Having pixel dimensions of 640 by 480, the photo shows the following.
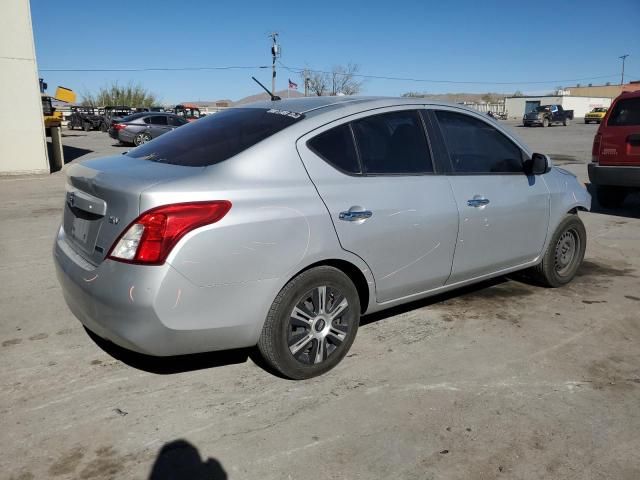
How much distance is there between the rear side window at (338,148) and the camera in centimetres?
316

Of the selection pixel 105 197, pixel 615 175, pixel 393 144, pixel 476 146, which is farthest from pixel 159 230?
pixel 615 175

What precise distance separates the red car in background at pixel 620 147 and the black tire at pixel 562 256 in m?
3.40

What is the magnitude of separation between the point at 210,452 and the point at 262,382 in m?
0.69

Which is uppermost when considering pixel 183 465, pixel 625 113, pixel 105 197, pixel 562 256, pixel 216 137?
pixel 625 113

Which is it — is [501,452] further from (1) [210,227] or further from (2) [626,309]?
(2) [626,309]

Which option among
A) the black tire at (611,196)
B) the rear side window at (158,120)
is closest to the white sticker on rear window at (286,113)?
the black tire at (611,196)

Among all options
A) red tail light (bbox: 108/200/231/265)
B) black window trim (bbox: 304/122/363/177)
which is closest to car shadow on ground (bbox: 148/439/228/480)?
red tail light (bbox: 108/200/231/265)

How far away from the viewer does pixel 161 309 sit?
8.48 feet

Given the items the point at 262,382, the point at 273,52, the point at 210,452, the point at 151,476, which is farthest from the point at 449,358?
the point at 273,52

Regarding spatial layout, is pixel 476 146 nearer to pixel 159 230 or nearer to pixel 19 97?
pixel 159 230

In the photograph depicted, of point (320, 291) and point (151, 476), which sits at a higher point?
point (320, 291)

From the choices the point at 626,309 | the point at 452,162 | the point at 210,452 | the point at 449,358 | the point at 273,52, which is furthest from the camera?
the point at 273,52

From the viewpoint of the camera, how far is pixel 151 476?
2381 millimetres

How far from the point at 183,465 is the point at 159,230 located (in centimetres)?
110
